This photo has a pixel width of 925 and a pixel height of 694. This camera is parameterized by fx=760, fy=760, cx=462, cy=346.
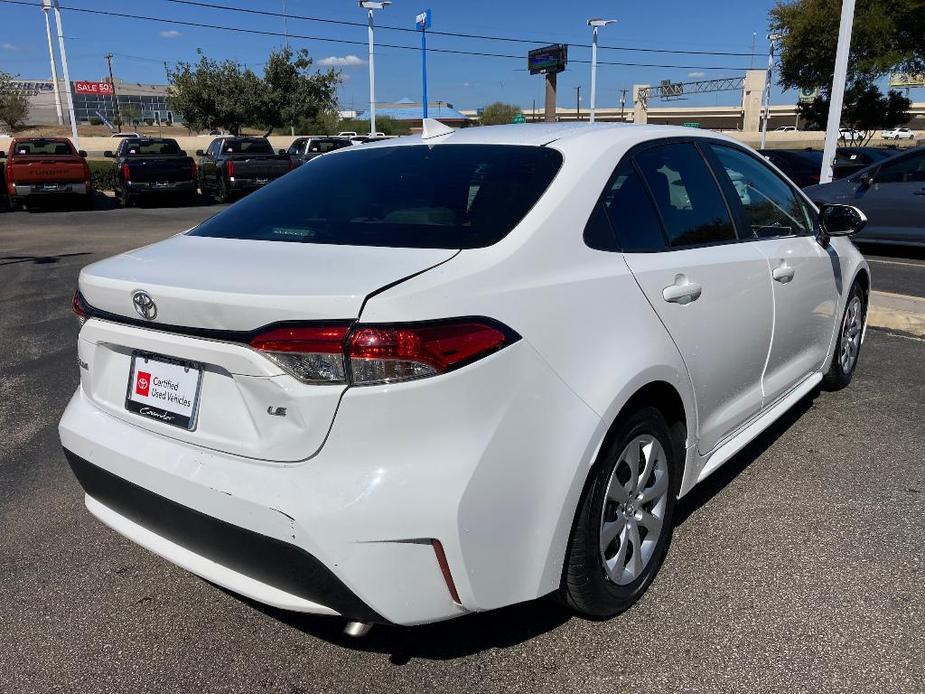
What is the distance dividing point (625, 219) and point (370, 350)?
4.04ft

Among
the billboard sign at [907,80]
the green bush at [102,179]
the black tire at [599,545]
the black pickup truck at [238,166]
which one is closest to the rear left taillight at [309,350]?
the black tire at [599,545]

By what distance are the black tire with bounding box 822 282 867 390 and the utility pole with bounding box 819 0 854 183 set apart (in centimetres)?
877

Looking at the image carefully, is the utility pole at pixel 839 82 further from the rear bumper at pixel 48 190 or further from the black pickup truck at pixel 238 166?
the rear bumper at pixel 48 190

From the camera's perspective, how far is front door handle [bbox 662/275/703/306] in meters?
2.70

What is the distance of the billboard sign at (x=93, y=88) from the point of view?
99.6 meters

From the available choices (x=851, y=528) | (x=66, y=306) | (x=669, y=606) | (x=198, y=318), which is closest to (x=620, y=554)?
(x=669, y=606)

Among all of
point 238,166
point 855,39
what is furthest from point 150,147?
point 855,39

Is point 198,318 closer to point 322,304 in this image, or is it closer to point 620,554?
point 322,304

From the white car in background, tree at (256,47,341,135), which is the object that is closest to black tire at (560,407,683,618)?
tree at (256,47,341,135)

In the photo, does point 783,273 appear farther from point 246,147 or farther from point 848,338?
point 246,147

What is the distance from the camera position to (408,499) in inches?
77.0

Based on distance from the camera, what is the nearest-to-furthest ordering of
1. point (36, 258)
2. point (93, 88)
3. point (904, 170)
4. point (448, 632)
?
point (448, 632)
point (904, 170)
point (36, 258)
point (93, 88)

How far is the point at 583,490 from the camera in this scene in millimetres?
2279

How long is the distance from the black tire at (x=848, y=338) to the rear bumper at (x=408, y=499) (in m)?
3.17
